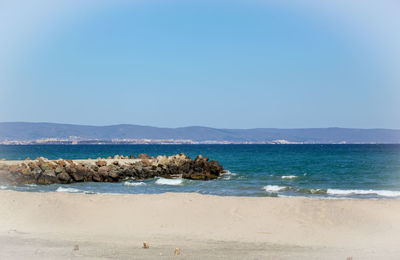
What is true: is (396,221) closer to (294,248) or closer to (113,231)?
(294,248)

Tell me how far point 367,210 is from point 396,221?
117cm

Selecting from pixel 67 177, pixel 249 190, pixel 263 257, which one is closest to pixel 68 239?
pixel 263 257

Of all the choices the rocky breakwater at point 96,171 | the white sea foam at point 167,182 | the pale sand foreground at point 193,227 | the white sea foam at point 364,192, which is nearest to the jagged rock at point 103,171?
the rocky breakwater at point 96,171

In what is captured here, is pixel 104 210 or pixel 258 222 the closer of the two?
pixel 258 222

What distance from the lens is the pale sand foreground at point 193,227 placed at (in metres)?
9.17

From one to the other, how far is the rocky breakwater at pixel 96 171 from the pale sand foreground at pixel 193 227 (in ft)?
33.3

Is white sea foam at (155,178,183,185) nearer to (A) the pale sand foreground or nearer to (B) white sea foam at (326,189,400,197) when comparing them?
(B) white sea foam at (326,189,400,197)

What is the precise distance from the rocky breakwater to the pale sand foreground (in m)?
10.2

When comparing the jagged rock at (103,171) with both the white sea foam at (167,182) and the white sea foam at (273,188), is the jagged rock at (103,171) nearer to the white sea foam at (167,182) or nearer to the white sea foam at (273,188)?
the white sea foam at (167,182)

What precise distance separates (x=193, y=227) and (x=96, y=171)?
55.9 feet

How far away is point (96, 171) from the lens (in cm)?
2805

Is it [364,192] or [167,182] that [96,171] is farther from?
[364,192]

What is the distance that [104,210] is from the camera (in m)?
13.9

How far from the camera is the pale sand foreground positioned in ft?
30.1
